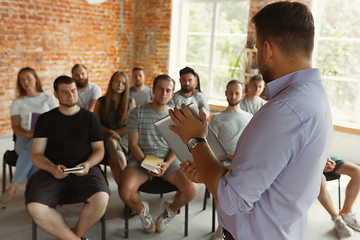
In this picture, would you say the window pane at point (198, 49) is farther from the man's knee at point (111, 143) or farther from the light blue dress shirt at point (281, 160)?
the light blue dress shirt at point (281, 160)

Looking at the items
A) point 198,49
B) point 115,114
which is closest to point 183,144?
point 115,114

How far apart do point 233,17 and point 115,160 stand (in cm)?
445

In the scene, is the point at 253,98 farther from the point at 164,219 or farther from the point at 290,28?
the point at 290,28

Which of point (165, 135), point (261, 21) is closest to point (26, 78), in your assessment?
point (165, 135)

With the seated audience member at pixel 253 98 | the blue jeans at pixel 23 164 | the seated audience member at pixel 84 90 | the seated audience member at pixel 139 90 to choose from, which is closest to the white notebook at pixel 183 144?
the blue jeans at pixel 23 164

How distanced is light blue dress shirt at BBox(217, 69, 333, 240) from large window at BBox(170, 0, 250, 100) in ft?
17.5

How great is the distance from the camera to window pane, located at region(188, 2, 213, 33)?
6.62 m

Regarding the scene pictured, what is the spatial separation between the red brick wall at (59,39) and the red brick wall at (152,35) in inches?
8.0

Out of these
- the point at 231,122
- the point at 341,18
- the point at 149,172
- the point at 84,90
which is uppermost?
the point at 341,18

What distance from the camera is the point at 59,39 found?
19.4 ft

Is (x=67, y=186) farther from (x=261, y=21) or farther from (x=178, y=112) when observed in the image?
(x=261, y=21)

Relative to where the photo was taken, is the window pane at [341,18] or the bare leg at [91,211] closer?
the bare leg at [91,211]

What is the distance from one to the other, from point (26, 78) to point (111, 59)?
3725 mm

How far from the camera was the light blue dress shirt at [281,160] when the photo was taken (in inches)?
34.6
